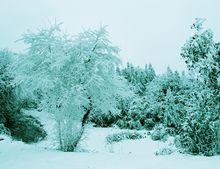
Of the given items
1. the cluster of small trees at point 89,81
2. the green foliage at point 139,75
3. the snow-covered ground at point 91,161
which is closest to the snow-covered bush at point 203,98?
the cluster of small trees at point 89,81

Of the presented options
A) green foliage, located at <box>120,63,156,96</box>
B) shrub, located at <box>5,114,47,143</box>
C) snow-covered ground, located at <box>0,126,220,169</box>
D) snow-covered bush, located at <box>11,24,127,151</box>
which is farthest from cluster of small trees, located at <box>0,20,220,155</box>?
green foliage, located at <box>120,63,156,96</box>

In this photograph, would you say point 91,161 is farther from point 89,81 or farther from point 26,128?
point 26,128

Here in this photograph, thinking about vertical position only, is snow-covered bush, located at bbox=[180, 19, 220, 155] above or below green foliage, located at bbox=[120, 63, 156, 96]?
below

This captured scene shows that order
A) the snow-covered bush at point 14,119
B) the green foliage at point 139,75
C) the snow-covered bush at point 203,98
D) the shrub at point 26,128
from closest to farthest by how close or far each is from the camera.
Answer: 1. the snow-covered bush at point 203,98
2. the shrub at point 26,128
3. the snow-covered bush at point 14,119
4. the green foliage at point 139,75

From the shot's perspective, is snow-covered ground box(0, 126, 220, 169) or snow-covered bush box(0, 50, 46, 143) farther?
snow-covered bush box(0, 50, 46, 143)

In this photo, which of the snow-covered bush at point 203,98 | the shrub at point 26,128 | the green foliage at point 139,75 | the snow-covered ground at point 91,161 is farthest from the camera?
the green foliage at point 139,75

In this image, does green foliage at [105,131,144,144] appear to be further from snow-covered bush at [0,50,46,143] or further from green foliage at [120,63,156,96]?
green foliage at [120,63,156,96]

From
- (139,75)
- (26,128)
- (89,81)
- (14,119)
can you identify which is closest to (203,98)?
(89,81)

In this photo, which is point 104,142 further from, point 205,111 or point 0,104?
point 205,111

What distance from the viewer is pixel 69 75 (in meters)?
16.3

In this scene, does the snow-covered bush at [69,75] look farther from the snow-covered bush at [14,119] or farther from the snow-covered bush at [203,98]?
the snow-covered bush at [14,119]

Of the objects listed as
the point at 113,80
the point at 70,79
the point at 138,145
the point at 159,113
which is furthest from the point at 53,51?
the point at 159,113

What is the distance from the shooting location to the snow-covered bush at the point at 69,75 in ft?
52.3

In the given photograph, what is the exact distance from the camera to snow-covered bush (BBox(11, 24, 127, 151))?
627 inches
